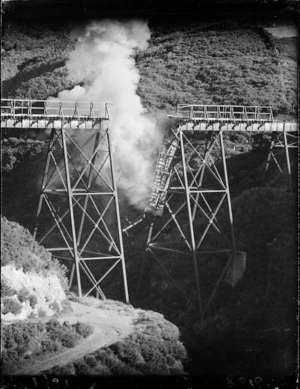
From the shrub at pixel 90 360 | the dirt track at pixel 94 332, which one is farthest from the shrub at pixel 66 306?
the shrub at pixel 90 360

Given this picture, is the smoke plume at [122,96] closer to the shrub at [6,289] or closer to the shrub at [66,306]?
the shrub at [66,306]

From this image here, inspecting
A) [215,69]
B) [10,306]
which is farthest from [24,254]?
[215,69]

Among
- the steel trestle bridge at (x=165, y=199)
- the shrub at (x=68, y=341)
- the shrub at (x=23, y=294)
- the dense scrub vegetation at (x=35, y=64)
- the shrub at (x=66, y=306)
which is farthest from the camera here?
the dense scrub vegetation at (x=35, y=64)

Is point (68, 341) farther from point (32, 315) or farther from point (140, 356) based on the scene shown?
point (140, 356)

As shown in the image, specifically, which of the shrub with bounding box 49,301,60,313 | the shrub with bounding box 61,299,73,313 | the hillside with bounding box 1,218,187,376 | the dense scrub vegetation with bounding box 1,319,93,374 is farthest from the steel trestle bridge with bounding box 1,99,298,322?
the dense scrub vegetation with bounding box 1,319,93,374

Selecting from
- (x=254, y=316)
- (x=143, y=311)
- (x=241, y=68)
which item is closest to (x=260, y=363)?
(x=254, y=316)

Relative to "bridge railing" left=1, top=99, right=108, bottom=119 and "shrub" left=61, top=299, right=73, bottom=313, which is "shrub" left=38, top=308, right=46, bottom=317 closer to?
"shrub" left=61, top=299, right=73, bottom=313

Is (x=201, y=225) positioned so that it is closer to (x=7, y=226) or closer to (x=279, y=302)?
(x=279, y=302)

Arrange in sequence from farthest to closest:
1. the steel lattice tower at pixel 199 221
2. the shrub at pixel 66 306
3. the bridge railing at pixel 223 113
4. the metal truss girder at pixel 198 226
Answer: the bridge railing at pixel 223 113
the steel lattice tower at pixel 199 221
the metal truss girder at pixel 198 226
the shrub at pixel 66 306
